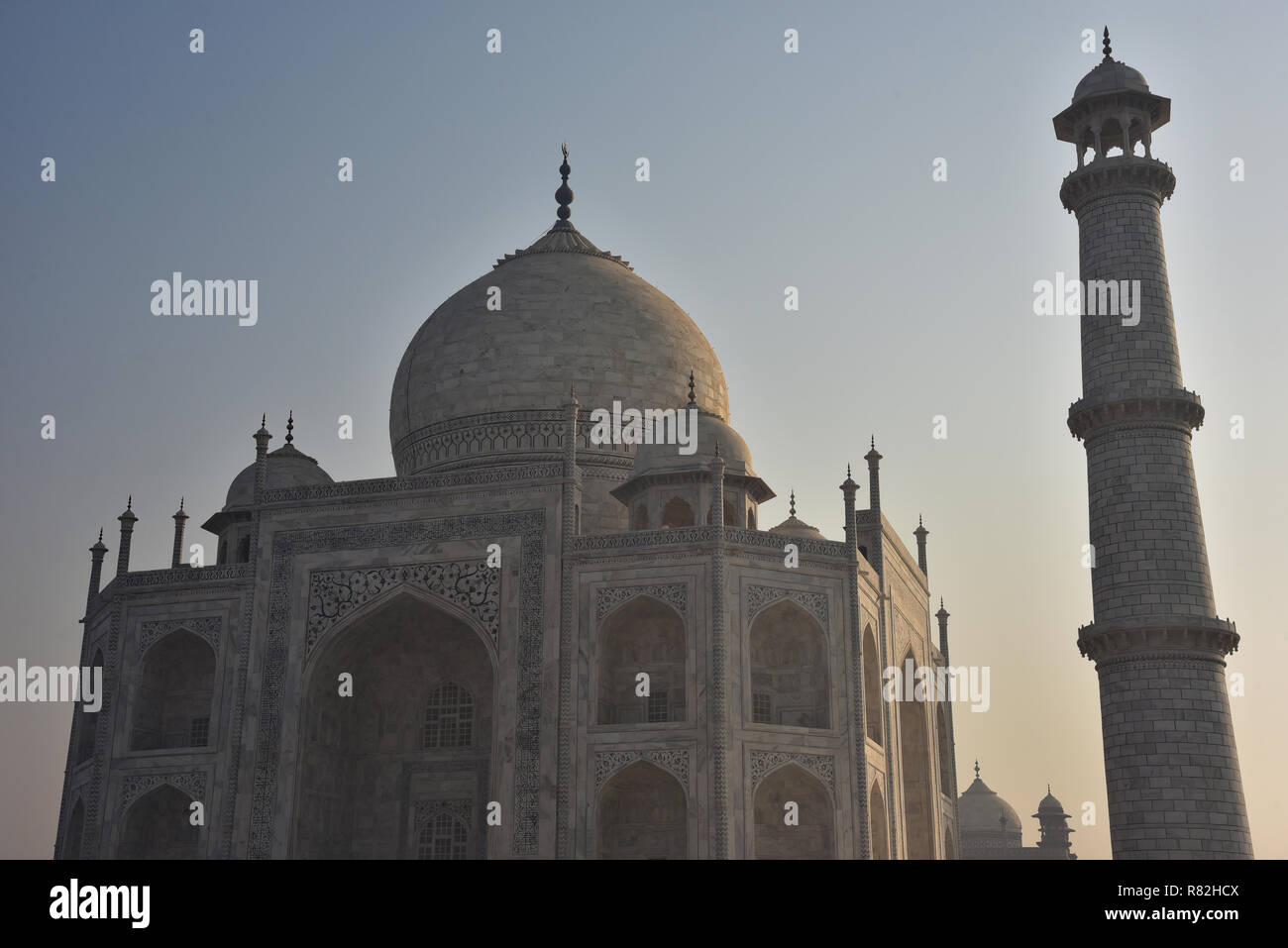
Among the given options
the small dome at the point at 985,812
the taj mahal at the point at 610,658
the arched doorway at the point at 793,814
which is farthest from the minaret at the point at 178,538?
the small dome at the point at 985,812

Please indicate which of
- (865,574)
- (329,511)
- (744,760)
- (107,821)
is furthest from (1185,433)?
(107,821)

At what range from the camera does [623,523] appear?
26.3 m

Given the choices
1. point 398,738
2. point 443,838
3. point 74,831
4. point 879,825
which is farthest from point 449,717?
point 879,825

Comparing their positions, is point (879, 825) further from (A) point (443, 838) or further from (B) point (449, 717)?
(B) point (449, 717)

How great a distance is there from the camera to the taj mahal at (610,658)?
Result: 61.5ft

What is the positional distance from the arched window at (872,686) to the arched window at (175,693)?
397 inches

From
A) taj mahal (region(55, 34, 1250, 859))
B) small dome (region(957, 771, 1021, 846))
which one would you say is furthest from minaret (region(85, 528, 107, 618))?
small dome (region(957, 771, 1021, 846))

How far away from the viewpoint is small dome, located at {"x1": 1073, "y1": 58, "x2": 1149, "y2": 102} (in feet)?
68.0

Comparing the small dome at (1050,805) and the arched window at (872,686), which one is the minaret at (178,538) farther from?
the small dome at (1050,805)

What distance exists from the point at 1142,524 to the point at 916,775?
8.78 metres

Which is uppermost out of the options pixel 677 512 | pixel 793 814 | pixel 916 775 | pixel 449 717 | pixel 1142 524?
pixel 677 512

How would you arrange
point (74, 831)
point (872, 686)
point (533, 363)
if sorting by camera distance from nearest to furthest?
point (74, 831), point (872, 686), point (533, 363)

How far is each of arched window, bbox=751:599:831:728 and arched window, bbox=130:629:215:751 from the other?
8.46 meters

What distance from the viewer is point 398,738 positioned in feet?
77.6
